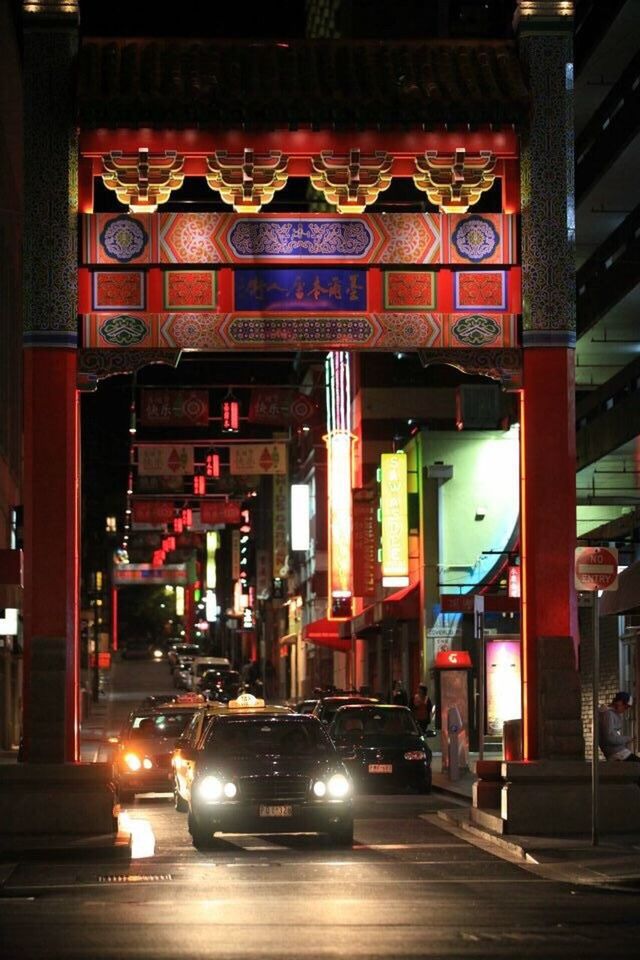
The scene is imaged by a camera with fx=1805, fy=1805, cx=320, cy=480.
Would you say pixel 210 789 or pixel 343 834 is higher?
pixel 210 789

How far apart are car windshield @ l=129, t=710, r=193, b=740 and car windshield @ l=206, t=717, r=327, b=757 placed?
8497mm

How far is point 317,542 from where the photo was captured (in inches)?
2906

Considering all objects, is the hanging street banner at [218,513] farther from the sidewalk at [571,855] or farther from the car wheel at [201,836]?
the car wheel at [201,836]

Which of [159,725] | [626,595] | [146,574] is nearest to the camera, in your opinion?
[626,595]

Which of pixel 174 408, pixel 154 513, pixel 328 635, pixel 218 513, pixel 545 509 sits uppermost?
pixel 174 408

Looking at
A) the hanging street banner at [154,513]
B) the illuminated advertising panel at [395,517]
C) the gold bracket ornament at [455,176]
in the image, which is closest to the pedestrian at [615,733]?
the gold bracket ornament at [455,176]

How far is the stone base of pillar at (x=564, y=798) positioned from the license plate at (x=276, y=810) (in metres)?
2.66

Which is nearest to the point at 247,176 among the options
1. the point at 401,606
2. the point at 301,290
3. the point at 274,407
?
the point at 301,290

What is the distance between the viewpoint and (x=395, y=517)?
49094mm

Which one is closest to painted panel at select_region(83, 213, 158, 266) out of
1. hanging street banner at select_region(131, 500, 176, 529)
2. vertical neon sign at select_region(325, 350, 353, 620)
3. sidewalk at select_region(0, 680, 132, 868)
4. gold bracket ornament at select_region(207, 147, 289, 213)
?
gold bracket ornament at select_region(207, 147, 289, 213)

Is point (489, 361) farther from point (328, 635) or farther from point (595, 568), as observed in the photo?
point (328, 635)

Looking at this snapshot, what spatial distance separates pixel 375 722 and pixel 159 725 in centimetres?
400

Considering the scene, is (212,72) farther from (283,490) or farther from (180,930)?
(283,490)

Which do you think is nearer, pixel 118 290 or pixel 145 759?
pixel 118 290
